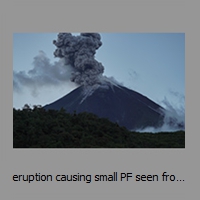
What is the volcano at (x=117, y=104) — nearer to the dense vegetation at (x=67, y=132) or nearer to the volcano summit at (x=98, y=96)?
the volcano summit at (x=98, y=96)

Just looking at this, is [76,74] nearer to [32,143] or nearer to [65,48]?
[65,48]

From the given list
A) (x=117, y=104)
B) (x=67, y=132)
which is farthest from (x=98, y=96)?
(x=67, y=132)

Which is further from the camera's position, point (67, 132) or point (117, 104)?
point (117, 104)

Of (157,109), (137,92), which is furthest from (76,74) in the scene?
(157,109)

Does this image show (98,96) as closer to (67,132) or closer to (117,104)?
(117,104)

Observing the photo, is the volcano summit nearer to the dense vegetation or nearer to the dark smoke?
the dark smoke

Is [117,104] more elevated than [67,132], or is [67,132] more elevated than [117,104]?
[117,104]
